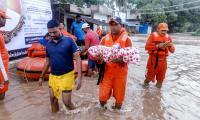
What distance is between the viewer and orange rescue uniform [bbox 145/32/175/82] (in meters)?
8.30

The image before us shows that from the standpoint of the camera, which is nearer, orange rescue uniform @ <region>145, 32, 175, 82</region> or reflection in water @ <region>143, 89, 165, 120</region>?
reflection in water @ <region>143, 89, 165, 120</region>

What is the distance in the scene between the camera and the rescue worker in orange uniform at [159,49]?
323 inches

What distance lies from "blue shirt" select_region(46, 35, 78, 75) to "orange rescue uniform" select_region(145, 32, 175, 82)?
3290mm

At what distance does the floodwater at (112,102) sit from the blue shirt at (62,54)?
986mm

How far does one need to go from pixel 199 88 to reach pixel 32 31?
572cm

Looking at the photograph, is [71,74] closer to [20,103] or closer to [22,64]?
[20,103]

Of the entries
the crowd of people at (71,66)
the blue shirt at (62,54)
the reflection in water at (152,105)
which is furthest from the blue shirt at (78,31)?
the blue shirt at (62,54)

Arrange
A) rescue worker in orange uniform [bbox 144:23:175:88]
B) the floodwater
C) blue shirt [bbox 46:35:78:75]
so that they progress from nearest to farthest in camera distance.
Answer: blue shirt [bbox 46:35:78:75] < the floodwater < rescue worker in orange uniform [bbox 144:23:175:88]

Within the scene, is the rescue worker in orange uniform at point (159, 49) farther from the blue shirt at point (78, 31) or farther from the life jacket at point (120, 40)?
the blue shirt at point (78, 31)

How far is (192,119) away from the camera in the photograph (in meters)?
6.49

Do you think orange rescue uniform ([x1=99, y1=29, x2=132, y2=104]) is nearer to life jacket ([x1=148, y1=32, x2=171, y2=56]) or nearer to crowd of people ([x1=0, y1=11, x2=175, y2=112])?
crowd of people ([x1=0, y1=11, x2=175, y2=112])

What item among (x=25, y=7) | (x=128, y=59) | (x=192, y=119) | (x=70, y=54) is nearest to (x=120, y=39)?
(x=128, y=59)

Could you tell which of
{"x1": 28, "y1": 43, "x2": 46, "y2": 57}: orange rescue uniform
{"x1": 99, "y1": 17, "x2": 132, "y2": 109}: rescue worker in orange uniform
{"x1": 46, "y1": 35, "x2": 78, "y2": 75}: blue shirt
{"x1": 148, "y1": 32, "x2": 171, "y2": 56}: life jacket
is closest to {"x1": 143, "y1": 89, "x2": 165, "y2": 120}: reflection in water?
{"x1": 99, "y1": 17, "x2": 132, "y2": 109}: rescue worker in orange uniform

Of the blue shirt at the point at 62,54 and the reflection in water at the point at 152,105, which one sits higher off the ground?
the blue shirt at the point at 62,54
